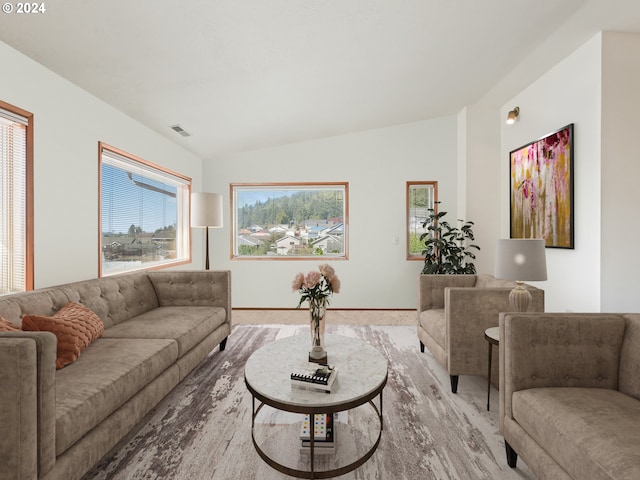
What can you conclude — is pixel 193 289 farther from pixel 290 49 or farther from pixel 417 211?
pixel 417 211

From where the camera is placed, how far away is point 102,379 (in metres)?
1.61

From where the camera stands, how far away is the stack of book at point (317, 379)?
5.00ft

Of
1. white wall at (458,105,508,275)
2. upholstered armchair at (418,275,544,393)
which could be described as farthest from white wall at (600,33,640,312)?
white wall at (458,105,508,275)

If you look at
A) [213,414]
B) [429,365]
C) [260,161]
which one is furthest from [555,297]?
[260,161]

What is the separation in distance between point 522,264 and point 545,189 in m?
1.67

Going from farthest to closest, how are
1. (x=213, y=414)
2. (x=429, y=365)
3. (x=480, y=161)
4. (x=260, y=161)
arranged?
1. (x=260, y=161)
2. (x=480, y=161)
3. (x=429, y=365)
4. (x=213, y=414)

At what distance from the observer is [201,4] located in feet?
6.28

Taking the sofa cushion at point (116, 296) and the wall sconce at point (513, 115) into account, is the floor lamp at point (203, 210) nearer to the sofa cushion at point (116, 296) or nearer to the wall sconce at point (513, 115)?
the sofa cushion at point (116, 296)

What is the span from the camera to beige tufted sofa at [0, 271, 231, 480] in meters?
1.15

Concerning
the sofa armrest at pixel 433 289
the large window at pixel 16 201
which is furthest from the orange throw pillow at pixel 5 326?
the sofa armrest at pixel 433 289

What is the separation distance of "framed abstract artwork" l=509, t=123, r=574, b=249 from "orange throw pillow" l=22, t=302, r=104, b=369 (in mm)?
3798

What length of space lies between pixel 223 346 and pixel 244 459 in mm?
1655

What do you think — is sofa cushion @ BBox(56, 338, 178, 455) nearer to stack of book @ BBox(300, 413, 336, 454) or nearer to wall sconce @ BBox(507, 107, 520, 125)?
stack of book @ BBox(300, 413, 336, 454)

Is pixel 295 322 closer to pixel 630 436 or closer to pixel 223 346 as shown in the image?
pixel 223 346
